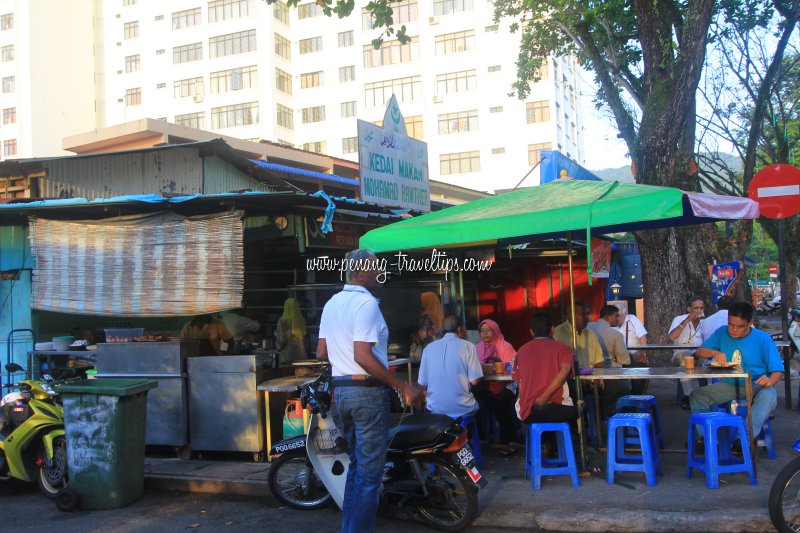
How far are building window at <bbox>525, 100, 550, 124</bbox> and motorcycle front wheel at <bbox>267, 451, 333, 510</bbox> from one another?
41.7 m

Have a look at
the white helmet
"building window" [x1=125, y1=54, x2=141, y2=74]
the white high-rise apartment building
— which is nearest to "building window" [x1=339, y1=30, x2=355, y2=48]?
the white high-rise apartment building

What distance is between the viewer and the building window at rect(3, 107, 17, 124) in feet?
165

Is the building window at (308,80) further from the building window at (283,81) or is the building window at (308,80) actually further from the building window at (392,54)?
the building window at (392,54)

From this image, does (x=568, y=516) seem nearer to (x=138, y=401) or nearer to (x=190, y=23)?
(x=138, y=401)

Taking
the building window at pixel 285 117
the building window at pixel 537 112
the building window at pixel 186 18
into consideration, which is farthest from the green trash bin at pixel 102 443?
the building window at pixel 186 18

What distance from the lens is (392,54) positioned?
48531 mm

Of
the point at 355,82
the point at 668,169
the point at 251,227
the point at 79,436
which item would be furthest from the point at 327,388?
the point at 355,82

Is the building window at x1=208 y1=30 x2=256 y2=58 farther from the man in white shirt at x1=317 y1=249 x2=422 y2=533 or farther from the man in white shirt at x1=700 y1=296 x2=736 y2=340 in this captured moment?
the man in white shirt at x1=317 y1=249 x2=422 y2=533

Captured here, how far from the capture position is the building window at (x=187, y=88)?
5000 centimetres

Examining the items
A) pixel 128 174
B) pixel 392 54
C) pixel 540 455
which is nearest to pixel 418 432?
pixel 540 455

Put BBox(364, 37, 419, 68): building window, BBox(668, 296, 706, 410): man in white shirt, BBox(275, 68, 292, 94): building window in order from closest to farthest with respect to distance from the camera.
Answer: BBox(668, 296, 706, 410): man in white shirt < BBox(364, 37, 419, 68): building window < BBox(275, 68, 292, 94): building window

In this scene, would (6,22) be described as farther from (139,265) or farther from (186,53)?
(139,265)

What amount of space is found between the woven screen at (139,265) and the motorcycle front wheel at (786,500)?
215 inches

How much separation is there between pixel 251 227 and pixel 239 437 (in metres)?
2.55
